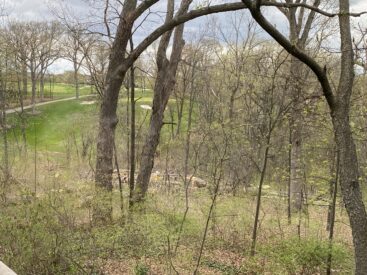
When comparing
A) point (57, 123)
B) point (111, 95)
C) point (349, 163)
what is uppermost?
point (111, 95)

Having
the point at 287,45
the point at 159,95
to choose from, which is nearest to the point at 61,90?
the point at 159,95

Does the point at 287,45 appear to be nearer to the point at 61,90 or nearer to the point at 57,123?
the point at 57,123

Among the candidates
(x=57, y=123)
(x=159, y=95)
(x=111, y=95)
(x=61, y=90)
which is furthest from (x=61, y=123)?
(x=111, y=95)

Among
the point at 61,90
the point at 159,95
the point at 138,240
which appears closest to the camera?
the point at 138,240

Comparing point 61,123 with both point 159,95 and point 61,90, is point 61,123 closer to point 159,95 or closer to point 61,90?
point 61,90

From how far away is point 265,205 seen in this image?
48.2ft

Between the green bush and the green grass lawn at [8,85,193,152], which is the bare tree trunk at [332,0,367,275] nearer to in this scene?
the green bush

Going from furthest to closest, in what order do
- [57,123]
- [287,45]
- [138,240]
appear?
1. [57,123]
2. [138,240]
3. [287,45]

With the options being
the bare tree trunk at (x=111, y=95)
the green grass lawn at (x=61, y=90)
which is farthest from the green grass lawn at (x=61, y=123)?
the bare tree trunk at (x=111, y=95)

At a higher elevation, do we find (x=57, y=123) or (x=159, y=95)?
(x=159, y=95)

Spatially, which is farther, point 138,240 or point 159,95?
point 159,95

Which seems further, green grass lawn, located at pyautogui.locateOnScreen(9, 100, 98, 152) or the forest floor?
green grass lawn, located at pyautogui.locateOnScreen(9, 100, 98, 152)

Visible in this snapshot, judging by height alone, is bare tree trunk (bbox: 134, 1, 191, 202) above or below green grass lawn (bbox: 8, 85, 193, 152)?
above

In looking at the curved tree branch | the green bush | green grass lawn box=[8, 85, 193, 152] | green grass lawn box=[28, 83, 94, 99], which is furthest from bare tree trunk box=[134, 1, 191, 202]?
green grass lawn box=[28, 83, 94, 99]
